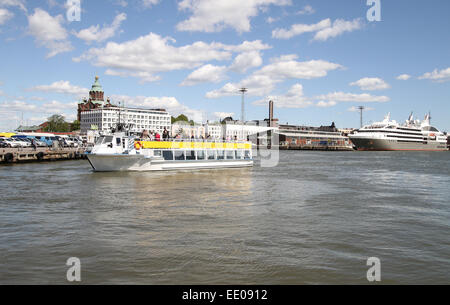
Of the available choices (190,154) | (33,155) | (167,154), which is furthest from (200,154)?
(33,155)

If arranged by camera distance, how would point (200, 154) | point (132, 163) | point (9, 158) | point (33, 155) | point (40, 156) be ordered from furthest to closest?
point (40, 156)
point (33, 155)
point (9, 158)
point (200, 154)
point (132, 163)

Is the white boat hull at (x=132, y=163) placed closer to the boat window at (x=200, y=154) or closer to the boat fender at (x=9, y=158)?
the boat window at (x=200, y=154)

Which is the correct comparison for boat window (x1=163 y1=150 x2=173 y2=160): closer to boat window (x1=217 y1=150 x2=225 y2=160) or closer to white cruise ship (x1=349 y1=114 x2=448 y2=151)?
boat window (x1=217 y1=150 x2=225 y2=160)

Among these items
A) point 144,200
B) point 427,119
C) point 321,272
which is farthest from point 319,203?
point 427,119

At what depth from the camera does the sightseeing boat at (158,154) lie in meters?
35.4

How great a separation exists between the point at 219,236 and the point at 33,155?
47.8m

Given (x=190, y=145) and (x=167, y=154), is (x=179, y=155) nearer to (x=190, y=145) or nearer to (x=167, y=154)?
(x=167, y=154)

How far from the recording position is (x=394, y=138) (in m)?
144

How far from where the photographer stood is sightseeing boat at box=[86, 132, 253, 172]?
35.4 meters

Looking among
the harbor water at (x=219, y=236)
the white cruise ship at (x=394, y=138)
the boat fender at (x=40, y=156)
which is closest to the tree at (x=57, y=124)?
the white cruise ship at (x=394, y=138)

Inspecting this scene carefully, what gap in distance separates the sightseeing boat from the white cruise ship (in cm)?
10899

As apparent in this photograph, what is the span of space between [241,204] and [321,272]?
1085 centimetres

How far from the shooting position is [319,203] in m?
21.9
